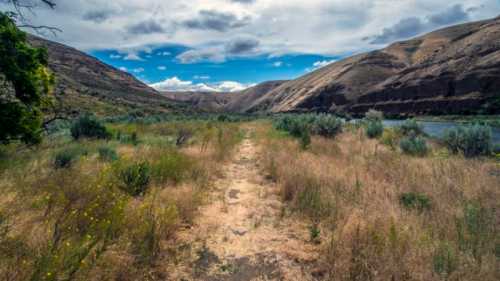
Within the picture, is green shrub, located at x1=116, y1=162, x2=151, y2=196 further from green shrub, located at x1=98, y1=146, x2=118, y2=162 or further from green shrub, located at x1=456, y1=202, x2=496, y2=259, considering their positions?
green shrub, located at x1=456, y1=202, x2=496, y2=259

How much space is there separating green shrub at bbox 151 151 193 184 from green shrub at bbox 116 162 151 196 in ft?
1.35

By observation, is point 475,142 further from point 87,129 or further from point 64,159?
point 87,129

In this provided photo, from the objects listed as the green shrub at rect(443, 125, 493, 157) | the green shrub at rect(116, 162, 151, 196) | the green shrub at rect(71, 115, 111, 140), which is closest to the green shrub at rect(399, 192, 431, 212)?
the green shrub at rect(116, 162, 151, 196)

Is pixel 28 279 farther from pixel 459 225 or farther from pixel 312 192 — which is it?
pixel 459 225

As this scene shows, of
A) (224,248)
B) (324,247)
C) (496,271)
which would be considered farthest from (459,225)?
(224,248)

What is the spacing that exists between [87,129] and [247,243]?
39.9ft

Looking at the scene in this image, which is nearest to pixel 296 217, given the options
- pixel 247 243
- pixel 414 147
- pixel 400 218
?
pixel 247 243

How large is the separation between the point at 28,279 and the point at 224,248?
7.21 feet

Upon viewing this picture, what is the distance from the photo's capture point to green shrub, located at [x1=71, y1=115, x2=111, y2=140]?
Answer: 39.2 feet

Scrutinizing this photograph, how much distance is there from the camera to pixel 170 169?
→ 19.4 ft

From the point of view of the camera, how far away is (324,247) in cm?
319

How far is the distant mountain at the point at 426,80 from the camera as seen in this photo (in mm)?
48438

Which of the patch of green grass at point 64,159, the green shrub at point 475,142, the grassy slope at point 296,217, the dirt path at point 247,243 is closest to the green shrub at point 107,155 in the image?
the patch of green grass at point 64,159

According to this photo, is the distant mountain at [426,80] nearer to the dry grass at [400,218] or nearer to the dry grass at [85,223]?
the dry grass at [400,218]
